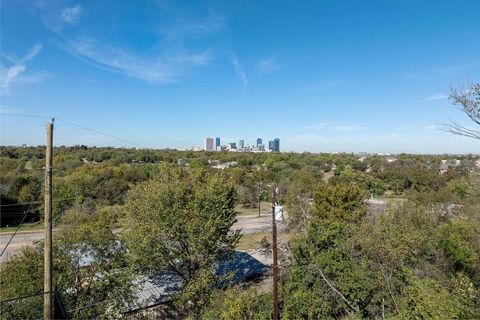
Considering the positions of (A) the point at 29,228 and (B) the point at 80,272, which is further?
(A) the point at 29,228

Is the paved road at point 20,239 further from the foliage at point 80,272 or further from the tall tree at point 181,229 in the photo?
the foliage at point 80,272

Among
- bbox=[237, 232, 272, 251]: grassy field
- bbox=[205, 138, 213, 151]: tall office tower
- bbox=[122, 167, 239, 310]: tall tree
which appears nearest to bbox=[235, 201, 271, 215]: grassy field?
bbox=[237, 232, 272, 251]: grassy field

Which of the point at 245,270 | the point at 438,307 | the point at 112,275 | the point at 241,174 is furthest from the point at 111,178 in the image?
the point at 438,307

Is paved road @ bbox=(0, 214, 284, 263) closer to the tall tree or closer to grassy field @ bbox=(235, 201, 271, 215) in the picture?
grassy field @ bbox=(235, 201, 271, 215)

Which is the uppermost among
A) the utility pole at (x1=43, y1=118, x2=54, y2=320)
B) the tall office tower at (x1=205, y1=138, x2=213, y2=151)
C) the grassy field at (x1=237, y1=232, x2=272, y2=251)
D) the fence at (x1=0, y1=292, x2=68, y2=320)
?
the tall office tower at (x1=205, y1=138, x2=213, y2=151)

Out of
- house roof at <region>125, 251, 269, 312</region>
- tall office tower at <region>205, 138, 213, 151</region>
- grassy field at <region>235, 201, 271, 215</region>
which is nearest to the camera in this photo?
house roof at <region>125, 251, 269, 312</region>

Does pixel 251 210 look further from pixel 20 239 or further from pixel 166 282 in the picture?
pixel 166 282

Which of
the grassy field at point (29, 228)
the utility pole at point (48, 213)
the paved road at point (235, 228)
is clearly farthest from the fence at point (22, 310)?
the grassy field at point (29, 228)

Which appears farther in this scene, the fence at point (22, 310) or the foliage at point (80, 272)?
the foliage at point (80, 272)

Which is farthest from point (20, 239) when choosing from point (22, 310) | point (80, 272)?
point (22, 310)
